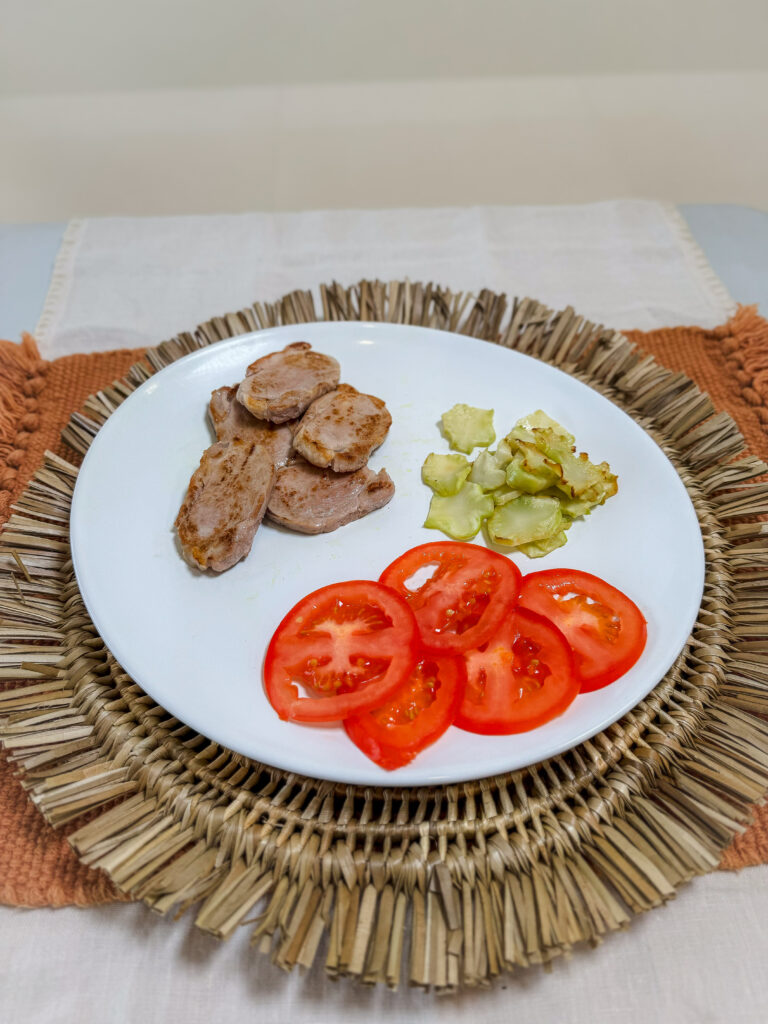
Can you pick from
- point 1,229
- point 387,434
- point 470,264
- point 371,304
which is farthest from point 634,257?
point 1,229

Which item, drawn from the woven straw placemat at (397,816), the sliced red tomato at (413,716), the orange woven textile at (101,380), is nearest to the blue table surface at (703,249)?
the orange woven textile at (101,380)

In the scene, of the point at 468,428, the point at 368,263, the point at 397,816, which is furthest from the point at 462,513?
the point at 368,263

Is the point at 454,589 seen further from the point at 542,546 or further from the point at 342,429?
the point at 342,429

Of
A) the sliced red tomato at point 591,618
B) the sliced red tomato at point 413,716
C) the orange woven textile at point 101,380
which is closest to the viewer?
the sliced red tomato at point 413,716

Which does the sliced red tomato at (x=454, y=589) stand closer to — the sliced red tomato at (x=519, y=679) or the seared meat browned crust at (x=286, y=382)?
the sliced red tomato at (x=519, y=679)

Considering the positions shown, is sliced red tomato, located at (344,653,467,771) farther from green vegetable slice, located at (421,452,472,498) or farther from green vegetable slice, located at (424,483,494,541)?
green vegetable slice, located at (421,452,472,498)

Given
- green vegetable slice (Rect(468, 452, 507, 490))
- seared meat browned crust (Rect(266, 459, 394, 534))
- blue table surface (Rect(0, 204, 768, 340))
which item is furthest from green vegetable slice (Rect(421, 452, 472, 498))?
blue table surface (Rect(0, 204, 768, 340))
